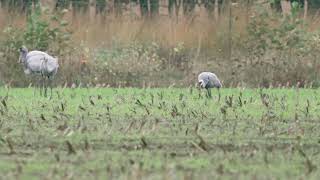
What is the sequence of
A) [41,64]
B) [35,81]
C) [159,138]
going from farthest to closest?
[35,81] → [41,64] → [159,138]

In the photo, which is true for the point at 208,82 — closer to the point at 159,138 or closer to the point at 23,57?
the point at 23,57

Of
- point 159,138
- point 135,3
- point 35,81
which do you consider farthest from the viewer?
point 135,3

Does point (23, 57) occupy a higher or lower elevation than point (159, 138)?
lower

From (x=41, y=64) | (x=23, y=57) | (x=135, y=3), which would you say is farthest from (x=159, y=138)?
(x=135, y=3)

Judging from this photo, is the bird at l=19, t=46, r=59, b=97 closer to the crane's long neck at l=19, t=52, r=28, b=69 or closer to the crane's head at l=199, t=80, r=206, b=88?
the crane's long neck at l=19, t=52, r=28, b=69

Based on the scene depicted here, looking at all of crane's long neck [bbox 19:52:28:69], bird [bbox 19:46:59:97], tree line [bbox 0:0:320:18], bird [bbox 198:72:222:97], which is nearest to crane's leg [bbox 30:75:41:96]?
crane's long neck [bbox 19:52:28:69]

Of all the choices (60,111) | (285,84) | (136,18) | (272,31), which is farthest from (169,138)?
(136,18)

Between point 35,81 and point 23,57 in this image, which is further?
point 35,81

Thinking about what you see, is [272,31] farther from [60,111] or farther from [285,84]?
[60,111]

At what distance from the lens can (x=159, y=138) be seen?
7855 mm

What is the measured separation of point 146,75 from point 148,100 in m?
5.23

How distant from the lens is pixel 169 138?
788 centimetres

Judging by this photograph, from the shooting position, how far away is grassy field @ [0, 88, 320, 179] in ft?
19.3

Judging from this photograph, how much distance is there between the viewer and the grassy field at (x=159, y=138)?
19.3 feet
